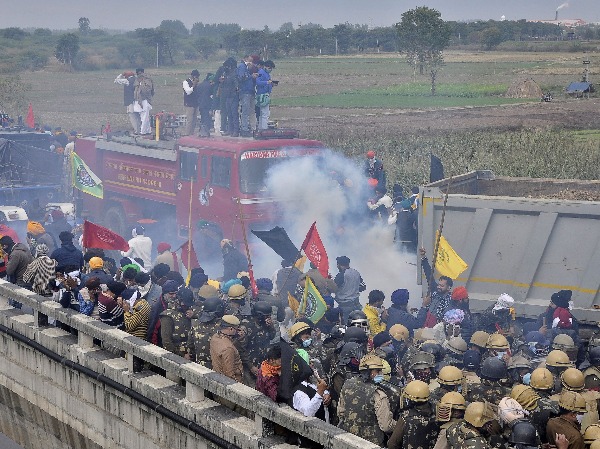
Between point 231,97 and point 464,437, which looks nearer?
point 464,437

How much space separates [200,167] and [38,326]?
18.0 feet

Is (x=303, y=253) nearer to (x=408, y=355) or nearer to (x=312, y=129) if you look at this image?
(x=408, y=355)

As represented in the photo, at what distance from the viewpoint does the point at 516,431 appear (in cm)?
705

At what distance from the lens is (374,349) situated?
31.5 ft

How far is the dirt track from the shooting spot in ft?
119

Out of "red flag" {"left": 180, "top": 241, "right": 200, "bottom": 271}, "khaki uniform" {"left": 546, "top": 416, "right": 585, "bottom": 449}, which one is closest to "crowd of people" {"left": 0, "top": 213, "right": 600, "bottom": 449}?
"khaki uniform" {"left": 546, "top": 416, "right": 585, "bottom": 449}

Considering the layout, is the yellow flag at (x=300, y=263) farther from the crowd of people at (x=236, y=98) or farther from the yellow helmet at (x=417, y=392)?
the yellow helmet at (x=417, y=392)

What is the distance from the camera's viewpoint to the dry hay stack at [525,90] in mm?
45594

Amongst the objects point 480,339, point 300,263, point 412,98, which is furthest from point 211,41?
point 480,339

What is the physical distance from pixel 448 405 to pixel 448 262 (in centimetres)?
542

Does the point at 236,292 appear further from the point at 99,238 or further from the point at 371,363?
the point at 99,238

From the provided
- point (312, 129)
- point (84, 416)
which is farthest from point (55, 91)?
point (84, 416)

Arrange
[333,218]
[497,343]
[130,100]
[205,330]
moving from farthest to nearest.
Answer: [130,100]
[333,218]
[205,330]
[497,343]

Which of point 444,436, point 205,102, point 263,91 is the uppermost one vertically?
point 263,91
